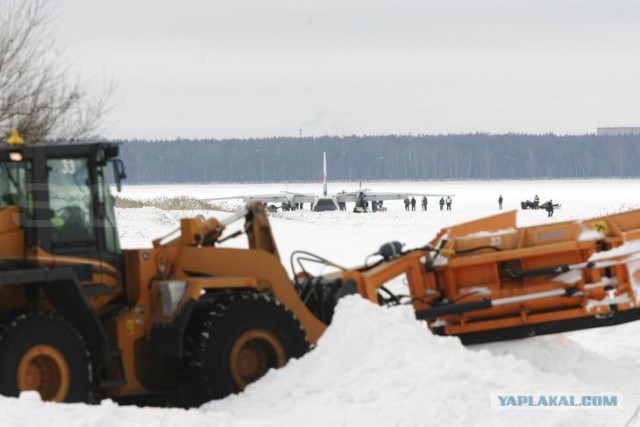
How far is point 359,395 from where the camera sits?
8.88m

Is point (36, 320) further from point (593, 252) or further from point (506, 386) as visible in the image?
point (593, 252)

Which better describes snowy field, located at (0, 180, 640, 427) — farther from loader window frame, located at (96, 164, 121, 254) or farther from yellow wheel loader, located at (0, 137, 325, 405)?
loader window frame, located at (96, 164, 121, 254)

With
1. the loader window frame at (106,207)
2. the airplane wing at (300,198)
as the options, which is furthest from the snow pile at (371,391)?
the airplane wing at (300,198)

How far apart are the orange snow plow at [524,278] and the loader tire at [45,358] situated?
129 inches

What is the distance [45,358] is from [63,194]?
1401mm

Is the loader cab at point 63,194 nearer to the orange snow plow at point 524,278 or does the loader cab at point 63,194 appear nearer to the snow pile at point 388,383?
the snow pile at point 388,383

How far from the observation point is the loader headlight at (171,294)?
33.1 feet

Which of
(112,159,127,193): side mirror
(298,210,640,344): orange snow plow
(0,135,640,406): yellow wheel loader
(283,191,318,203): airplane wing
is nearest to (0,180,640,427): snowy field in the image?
(298,210,640,344): orange snow plow

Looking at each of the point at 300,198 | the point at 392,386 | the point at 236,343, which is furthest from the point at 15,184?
the point at 300,198

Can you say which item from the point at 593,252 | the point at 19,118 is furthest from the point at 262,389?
the point at 19,118

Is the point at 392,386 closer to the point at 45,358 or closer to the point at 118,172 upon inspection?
the point at 45,358

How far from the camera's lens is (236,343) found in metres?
10.1

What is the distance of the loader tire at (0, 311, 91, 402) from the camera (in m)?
8.79

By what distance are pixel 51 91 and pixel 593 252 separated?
15.7 metres
